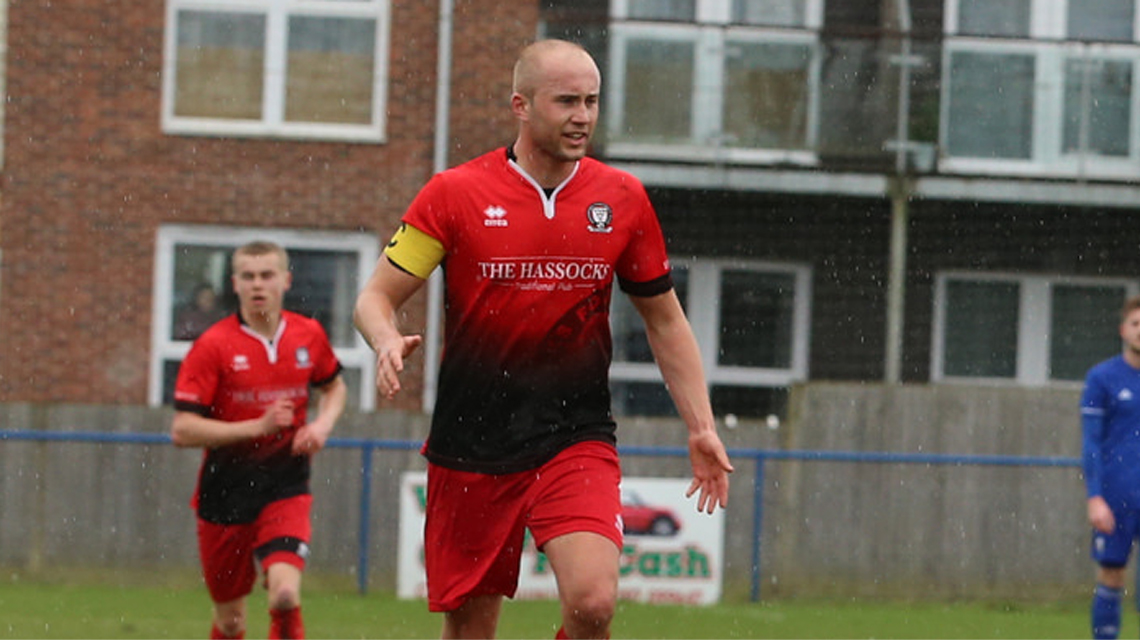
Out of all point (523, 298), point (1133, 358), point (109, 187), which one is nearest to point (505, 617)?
point (1133, 358)

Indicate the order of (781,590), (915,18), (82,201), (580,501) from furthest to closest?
(915,18) → (82,201) → (781,590) → (580,501)

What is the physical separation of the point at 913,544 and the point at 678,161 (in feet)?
14.6

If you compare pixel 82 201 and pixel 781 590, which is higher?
pixel 82 201

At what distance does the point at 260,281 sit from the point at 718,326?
396 inches

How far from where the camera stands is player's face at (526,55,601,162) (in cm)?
568

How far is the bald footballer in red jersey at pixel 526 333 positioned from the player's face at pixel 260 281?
9.28 ft

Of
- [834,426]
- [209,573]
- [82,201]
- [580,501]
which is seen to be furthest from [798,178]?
[580,501]

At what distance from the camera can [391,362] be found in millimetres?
5207

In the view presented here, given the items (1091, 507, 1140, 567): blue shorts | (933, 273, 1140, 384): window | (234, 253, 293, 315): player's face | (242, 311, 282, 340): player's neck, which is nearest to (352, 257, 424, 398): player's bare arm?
(234, 253, 293, 315): player's face

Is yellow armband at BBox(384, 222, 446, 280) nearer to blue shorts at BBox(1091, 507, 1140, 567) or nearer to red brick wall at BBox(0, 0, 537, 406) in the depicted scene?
blue shorts at BBox(1091, 507, 1140, 567)

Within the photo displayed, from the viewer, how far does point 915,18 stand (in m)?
18.3

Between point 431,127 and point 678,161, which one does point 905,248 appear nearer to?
point 678,161

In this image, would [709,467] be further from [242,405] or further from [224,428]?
[242,405]

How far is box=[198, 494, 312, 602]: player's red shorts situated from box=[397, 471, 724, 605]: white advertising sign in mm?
5058
